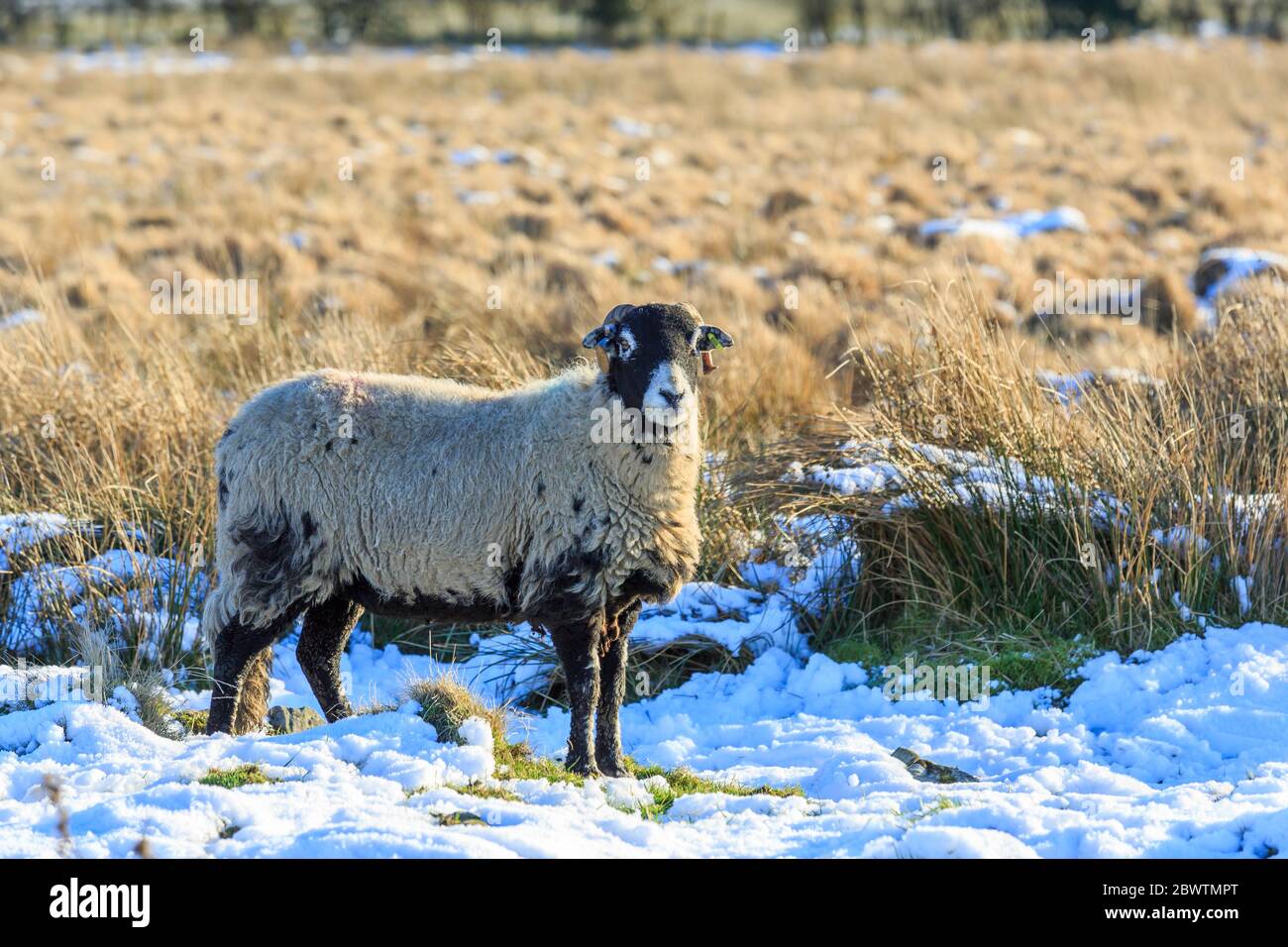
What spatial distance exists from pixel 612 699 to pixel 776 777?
0.83 meters

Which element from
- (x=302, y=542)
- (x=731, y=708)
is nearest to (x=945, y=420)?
(x=731, y=708)

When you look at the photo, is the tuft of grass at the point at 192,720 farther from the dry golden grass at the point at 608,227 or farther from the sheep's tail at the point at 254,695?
the dry golden grass at the point at 608,227

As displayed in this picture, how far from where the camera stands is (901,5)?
53375mm

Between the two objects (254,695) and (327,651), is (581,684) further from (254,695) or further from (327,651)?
(254,695)

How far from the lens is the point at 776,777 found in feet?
21.8

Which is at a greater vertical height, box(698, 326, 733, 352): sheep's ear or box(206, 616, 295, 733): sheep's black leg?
box(698, 326, 733, 352): sheep's ear

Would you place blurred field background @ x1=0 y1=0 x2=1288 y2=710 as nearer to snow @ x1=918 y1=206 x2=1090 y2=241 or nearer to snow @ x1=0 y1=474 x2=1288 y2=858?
snow @ x1=0 y1=474 x2=1288 y2=858

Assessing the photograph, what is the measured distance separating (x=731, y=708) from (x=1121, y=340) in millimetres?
7954

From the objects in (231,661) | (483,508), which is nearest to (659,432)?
(483,508)

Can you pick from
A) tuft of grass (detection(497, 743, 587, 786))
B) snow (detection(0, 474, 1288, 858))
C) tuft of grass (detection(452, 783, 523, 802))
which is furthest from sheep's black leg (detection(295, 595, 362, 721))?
tuft of grass (detection(452, 783, 523, 802))

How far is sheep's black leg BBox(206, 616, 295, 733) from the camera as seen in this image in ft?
22.1

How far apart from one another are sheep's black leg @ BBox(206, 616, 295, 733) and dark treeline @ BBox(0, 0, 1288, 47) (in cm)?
4355
